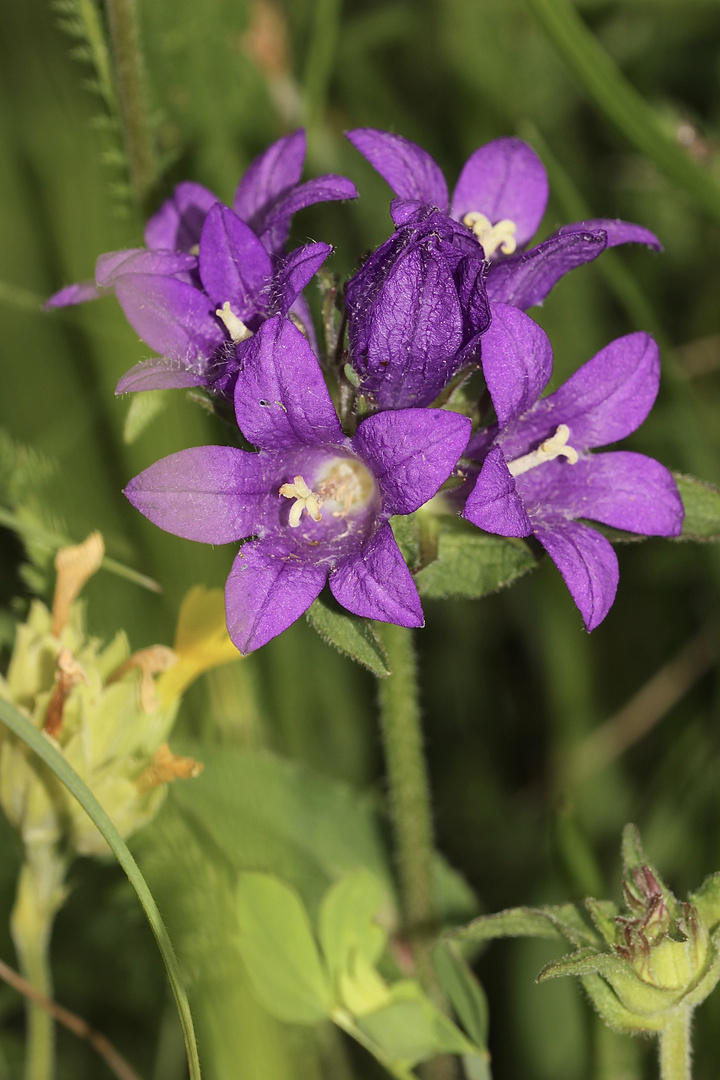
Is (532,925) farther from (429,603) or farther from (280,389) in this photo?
(429,603)

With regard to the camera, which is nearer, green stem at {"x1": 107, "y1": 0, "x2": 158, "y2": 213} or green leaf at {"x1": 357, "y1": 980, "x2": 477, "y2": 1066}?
green leaf at {"x1": 357, "y1": 980, "x2": 477, "y2": 1066}

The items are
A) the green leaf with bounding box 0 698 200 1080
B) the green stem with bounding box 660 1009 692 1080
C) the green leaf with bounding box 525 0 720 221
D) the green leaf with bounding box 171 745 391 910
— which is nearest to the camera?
the green leaf with bounding box 0 698 200 1080

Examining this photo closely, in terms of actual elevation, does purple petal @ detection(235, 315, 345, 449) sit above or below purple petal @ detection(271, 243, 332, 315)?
below

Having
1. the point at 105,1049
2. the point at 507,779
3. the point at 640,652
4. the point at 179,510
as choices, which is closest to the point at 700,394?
the point at 640,652

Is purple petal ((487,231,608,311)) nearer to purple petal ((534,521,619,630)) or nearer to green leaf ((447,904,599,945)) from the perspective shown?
purple petal ((534,521,619,630))

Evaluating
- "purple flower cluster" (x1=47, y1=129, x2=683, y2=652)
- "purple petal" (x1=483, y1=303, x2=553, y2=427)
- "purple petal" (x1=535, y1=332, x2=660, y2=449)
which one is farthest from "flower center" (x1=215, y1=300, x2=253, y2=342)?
"purple petal" (x1=535, y1=332, x2=660, y2=449)

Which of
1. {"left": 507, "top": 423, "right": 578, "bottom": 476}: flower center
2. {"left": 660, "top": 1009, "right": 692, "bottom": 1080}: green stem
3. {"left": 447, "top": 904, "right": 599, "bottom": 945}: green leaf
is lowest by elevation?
{"left": 660, "top": 1009, "right": 692, "bottom": 1080}: green stem

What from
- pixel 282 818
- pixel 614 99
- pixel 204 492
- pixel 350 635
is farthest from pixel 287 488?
pixel 614 99
